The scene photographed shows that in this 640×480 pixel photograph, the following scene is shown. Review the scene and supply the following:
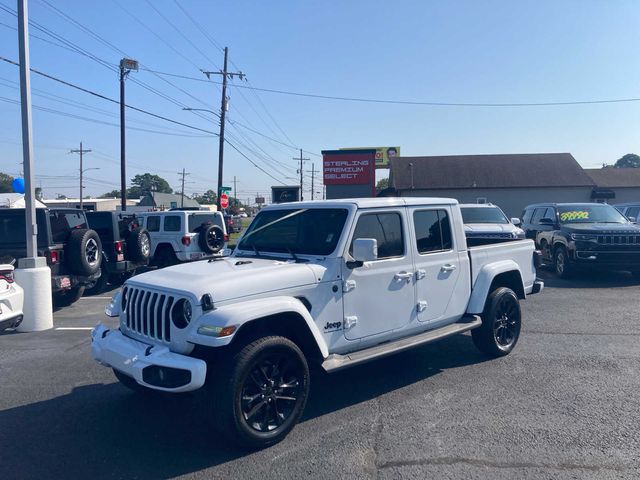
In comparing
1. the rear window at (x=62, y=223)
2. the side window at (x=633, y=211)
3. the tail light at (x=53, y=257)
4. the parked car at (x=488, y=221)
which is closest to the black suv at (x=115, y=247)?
the rear window at (x=62, y=223)

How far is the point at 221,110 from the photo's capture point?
109 ft

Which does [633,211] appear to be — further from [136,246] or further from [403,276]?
[403,276]

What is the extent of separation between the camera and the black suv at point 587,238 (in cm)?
1265

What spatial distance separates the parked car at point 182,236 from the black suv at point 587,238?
8.94 meters

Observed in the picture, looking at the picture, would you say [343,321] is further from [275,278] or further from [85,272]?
[85,272]

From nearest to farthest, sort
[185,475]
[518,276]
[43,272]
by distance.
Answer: [185,475] < [518,276] < [43,272]

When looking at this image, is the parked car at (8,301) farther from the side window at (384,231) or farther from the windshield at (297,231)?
the side window at (384,231)

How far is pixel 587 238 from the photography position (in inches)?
505

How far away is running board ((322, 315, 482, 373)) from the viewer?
480 centimetres

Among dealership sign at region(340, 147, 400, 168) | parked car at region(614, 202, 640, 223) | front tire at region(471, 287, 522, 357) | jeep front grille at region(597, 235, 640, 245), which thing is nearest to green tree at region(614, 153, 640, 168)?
dealership sign at region(340, 147, 400, 168)

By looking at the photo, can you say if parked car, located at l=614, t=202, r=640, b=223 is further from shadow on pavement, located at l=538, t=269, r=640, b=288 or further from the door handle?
the door handle

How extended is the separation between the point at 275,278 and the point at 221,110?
30.1 metres

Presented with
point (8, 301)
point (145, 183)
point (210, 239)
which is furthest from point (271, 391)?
point (145, 183)

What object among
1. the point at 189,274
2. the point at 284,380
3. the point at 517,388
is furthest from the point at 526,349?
the point at 189,274
